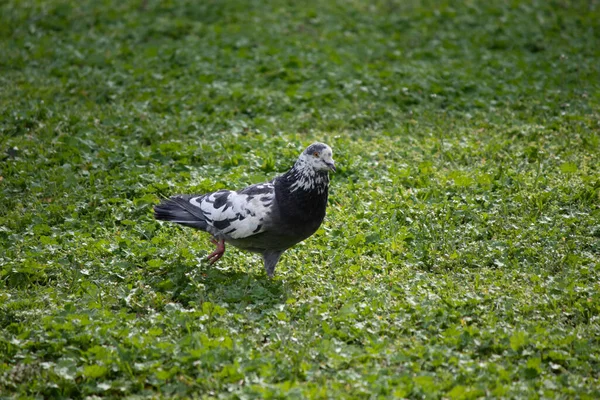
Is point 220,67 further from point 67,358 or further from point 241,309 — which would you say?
point 67,358

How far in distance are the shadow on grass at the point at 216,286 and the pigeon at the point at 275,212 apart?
0.15m

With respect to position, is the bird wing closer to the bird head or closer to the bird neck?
the bird neck

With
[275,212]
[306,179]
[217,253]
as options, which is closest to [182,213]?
[217,253]

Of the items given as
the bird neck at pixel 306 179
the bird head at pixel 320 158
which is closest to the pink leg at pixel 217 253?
the bird neck at pixel 306 179

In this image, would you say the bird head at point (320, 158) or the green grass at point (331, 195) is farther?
the bird head at point (320, 158)

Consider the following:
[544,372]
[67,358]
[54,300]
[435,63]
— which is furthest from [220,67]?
[544,372]

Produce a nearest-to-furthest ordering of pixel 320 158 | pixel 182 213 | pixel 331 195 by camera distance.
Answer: pixel 320 158 → pixel 182 213 → pixel 331 195

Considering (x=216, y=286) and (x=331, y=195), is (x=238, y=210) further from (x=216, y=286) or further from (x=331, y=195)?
(x=331, y=195)

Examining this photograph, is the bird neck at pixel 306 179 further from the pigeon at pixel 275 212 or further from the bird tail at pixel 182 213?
the bird tail at pixel 182 213

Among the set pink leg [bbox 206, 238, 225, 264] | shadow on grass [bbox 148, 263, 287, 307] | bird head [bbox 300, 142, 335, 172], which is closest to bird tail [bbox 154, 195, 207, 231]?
pink leg [bbox 206, 238, 225, 264]

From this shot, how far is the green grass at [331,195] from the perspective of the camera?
4.25m

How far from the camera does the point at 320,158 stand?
5148 millimetres

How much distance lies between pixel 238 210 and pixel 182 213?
1.93 ft

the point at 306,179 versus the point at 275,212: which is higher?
the point at 306,179
